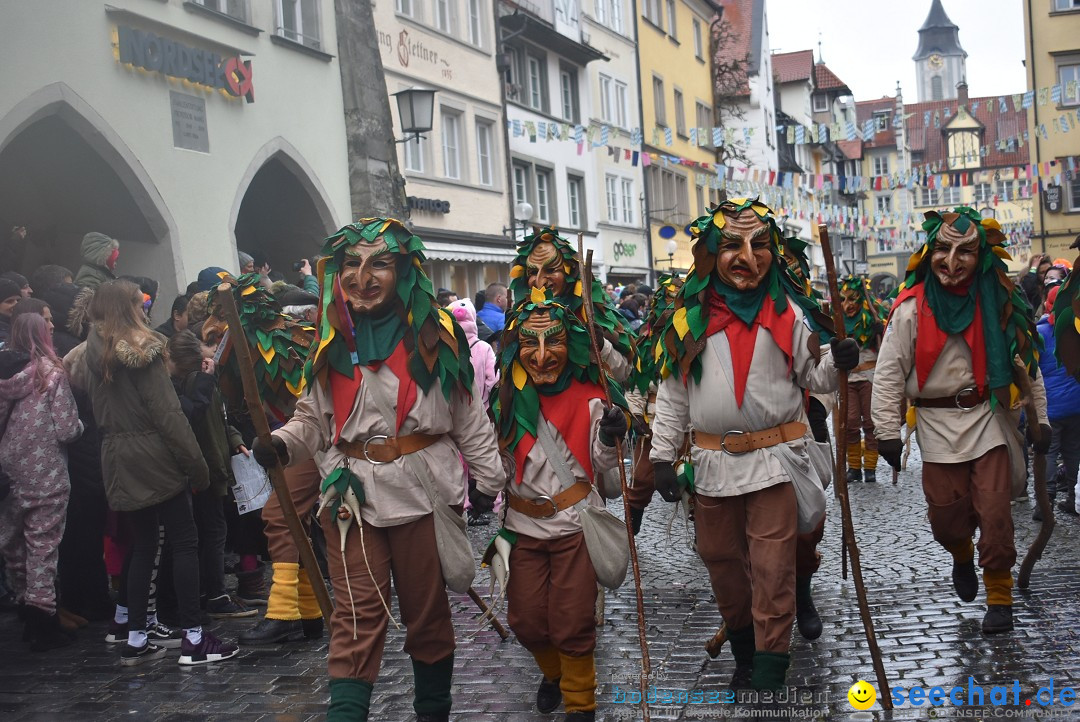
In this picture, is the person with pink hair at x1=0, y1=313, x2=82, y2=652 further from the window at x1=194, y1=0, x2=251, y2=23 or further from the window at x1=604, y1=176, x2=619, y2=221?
the window at x1=604, y1=176, x2=619, y2=221

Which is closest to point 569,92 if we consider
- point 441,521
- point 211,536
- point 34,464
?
point 211,536

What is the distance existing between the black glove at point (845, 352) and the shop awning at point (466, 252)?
1633cm

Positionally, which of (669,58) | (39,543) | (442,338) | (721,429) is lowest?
(39,543)

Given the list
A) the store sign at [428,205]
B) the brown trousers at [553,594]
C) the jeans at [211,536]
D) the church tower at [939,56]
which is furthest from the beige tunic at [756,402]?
the church tower at [939,56]

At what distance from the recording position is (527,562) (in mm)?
5641

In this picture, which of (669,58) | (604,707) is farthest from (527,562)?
(669,58)

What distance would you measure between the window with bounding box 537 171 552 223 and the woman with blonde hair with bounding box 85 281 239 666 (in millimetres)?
21990

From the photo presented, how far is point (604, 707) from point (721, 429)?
140 centimetres

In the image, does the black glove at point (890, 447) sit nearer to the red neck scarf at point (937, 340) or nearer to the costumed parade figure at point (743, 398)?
the red neck scarf at point (937, 340)

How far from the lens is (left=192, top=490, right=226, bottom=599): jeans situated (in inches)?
323

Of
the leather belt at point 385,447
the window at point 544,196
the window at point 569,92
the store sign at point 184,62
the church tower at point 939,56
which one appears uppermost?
the church tower at point 939,56

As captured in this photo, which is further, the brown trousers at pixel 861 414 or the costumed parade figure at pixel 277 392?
the brown trousers at pixel 861 414

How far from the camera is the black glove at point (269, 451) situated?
201 inches

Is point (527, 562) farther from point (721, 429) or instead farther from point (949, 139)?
point (949, 139)
